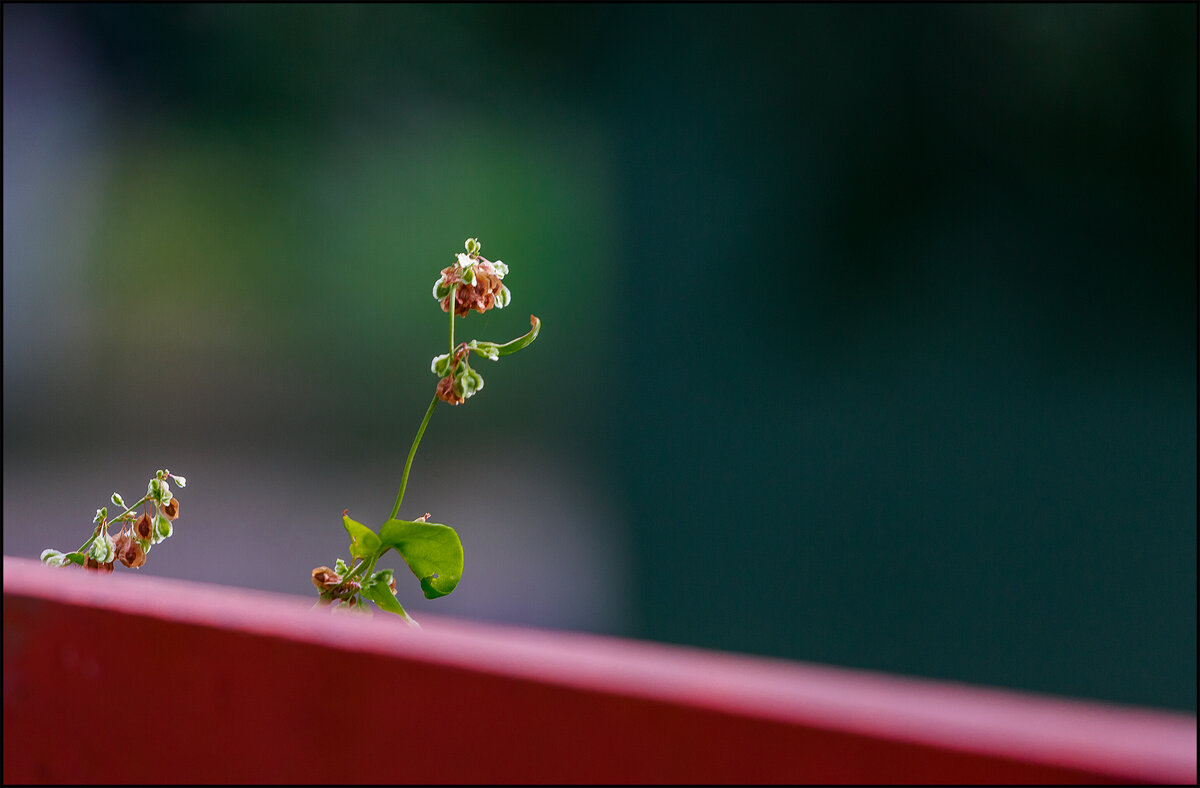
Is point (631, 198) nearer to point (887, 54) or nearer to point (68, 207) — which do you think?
point (887, 54)

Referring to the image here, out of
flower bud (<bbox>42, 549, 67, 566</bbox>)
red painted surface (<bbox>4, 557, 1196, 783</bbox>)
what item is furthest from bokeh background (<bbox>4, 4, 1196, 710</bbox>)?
red painted surface (<bbox>4, 557, 1196, 783</bbox>)

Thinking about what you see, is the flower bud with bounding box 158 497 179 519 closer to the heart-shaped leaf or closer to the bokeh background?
the heart-shaped leaf

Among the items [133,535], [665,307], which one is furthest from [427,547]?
[665,307]

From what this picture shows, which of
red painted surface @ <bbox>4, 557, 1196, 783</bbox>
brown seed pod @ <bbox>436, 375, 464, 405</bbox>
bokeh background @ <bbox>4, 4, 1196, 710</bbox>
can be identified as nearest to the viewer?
red painted surface @ <bbox>4, 557, 1196, 783</bbox>

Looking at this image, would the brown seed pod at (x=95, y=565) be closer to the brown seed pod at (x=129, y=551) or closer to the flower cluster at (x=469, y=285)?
the brown seed pod at (x=129, y=551)

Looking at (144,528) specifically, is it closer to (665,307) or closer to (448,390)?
(448,390)

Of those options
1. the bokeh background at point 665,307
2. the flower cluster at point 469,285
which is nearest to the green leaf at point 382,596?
the flower cluster at point 469,285

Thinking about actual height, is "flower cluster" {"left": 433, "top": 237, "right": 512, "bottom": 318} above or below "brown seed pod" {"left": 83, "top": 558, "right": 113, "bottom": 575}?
above

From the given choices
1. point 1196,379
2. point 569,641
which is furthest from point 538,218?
point 569,641
